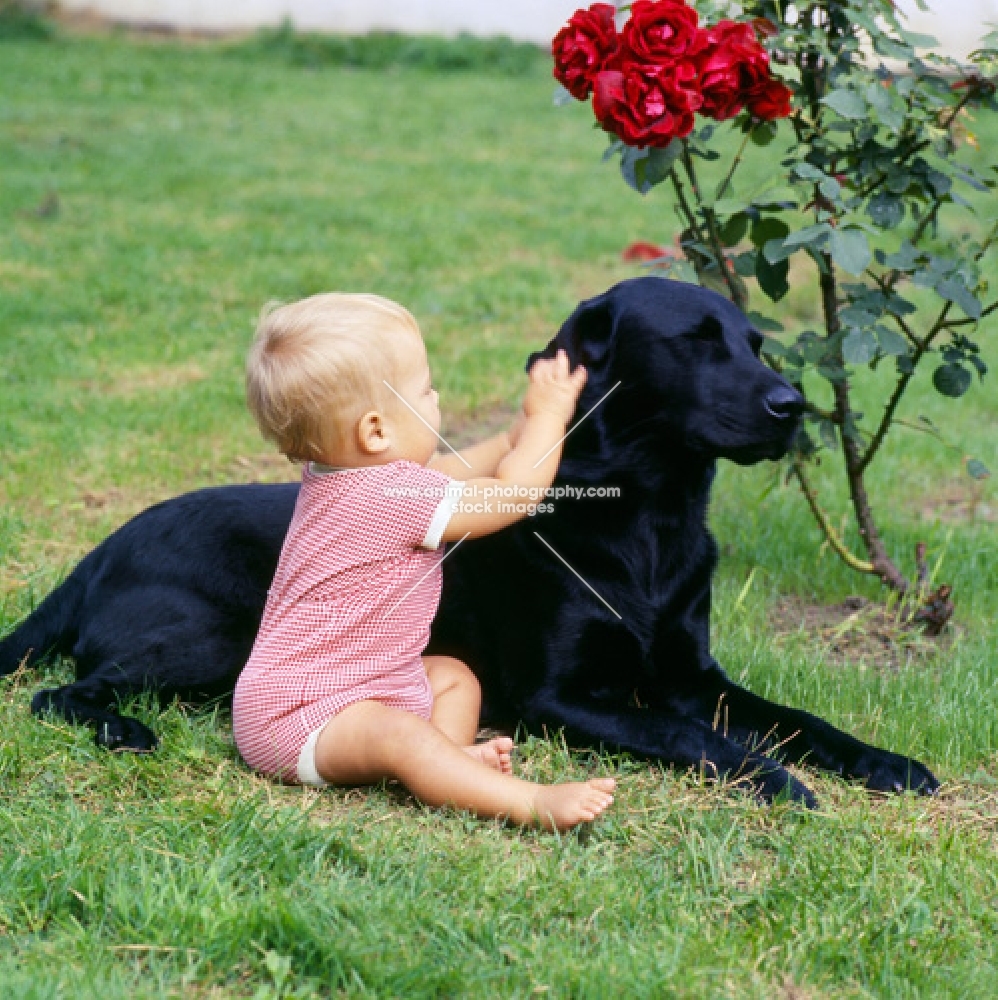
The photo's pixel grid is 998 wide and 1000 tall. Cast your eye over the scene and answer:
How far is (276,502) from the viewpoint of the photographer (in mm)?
3059

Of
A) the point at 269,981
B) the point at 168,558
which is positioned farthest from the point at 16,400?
the point at 269,981

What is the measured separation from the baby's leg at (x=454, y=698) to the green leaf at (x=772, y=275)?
1235 mm

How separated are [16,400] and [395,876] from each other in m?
3.38

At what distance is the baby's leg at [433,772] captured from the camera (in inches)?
95.4

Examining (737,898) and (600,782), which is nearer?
(737,898)

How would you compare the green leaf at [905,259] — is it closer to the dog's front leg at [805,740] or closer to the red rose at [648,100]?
the red rose at [648,100]

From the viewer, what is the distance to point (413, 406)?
8.59 ft

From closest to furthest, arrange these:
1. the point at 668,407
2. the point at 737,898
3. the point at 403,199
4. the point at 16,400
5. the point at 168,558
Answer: the point at 737,898
the point at 668,407
the point at 168,558
the point at 16,400
the point at 403,199

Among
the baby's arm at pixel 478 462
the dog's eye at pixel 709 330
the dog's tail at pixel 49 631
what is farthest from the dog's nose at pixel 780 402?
the dog's tail at pixel 49 631

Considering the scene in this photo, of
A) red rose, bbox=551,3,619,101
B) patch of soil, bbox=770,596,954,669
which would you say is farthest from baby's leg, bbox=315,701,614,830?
red rose, bbox=551,3,619,101

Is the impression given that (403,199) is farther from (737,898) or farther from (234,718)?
(737,898)

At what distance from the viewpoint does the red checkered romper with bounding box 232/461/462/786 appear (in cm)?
262

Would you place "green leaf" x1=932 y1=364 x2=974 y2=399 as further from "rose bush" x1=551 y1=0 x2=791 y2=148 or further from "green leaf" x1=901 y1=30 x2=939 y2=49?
"rose bush" x1=551 y1=0 x2=791 y2=148

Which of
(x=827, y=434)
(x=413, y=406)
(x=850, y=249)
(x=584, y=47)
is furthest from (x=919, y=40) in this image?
(x=413, y=406)
